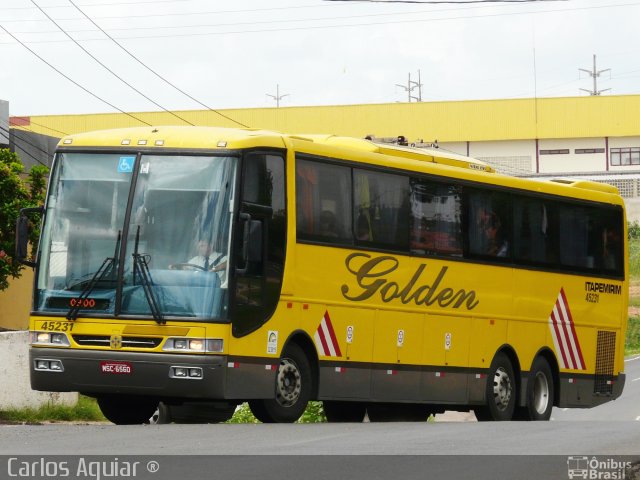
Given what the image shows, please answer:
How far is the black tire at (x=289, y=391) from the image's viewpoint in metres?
17.1

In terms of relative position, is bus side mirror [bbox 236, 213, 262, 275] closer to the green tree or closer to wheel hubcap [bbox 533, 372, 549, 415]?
wheel hubcap [bbox 533, 372, 549, 415]

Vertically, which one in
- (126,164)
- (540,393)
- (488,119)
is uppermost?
(488,119)

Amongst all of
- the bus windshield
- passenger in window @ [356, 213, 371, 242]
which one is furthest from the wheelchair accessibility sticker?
passenger in window @ [356, 213, 371, 242]

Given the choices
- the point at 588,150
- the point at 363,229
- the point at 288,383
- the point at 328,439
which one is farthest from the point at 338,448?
the point at 588,150

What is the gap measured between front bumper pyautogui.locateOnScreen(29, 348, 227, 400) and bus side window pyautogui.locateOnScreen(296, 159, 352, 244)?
2.32 metres

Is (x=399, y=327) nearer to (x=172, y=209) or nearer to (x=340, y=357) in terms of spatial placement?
(x=340, y=357)

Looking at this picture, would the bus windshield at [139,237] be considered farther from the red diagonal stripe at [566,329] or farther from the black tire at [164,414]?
the red diagonal stripe at [566,329]

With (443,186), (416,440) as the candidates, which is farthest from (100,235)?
(443,186)

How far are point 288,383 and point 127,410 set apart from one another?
240 centimetres

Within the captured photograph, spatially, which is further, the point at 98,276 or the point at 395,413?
the point at 395,413

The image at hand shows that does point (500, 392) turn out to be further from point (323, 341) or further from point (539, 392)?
point (323, 341)

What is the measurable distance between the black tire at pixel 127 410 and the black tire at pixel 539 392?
651 cm

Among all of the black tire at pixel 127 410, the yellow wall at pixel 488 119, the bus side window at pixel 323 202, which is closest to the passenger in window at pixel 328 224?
the bus side window at pixel 323 202

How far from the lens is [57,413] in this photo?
24531mm
